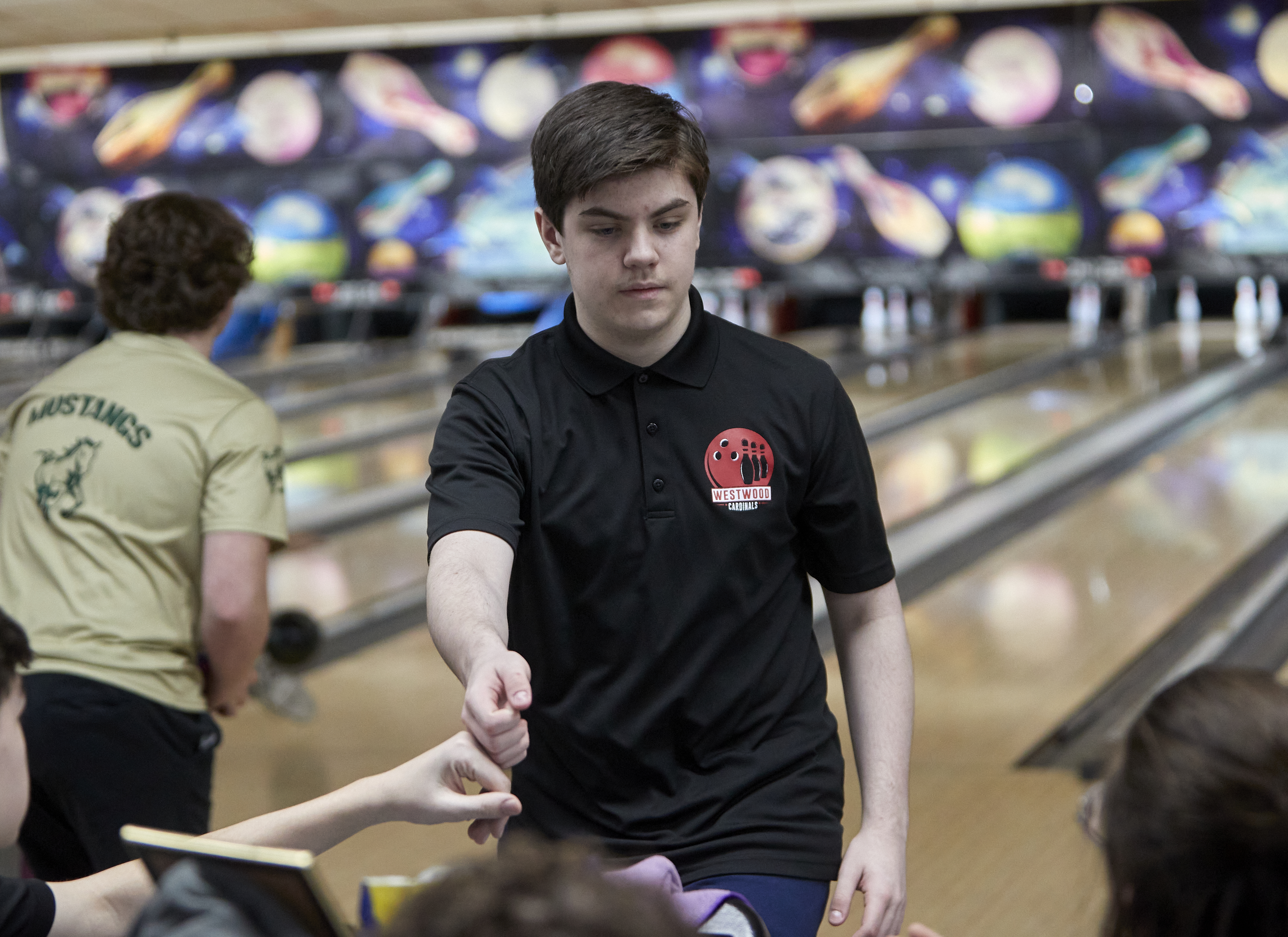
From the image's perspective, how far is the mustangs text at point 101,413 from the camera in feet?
5.73

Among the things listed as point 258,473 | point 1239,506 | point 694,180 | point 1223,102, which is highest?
point 1223,102

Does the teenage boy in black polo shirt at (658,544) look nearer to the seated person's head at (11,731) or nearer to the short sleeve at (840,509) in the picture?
the short sleeve at (840,509)

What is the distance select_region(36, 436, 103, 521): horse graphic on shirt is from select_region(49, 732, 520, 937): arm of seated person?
717 millimetres

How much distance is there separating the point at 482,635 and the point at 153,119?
318 inches

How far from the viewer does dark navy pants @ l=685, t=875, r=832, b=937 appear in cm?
117

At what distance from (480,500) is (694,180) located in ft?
1.10

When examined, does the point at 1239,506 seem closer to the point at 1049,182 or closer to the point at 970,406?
the point at 970,406

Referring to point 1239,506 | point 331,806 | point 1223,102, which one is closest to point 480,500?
point 331,806

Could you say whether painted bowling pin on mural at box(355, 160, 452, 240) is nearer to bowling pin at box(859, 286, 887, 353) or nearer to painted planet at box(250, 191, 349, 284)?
painted planet at box(250, 191, 349, 284)

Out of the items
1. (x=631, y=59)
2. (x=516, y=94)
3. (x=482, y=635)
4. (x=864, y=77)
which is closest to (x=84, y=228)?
(x=516, y=94)

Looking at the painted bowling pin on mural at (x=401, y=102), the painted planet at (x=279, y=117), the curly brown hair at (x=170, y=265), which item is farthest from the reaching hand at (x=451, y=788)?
the painted planet at (x=279, y=117)

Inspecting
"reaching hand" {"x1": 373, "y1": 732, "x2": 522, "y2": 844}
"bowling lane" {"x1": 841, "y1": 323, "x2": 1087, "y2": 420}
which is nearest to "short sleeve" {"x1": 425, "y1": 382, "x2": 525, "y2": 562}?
"reaching hand" {"x1": 373, "y1": 732, "x2": 522, "y2": 844}

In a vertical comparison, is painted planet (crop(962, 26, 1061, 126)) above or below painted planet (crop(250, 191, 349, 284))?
above

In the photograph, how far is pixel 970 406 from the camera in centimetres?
670
